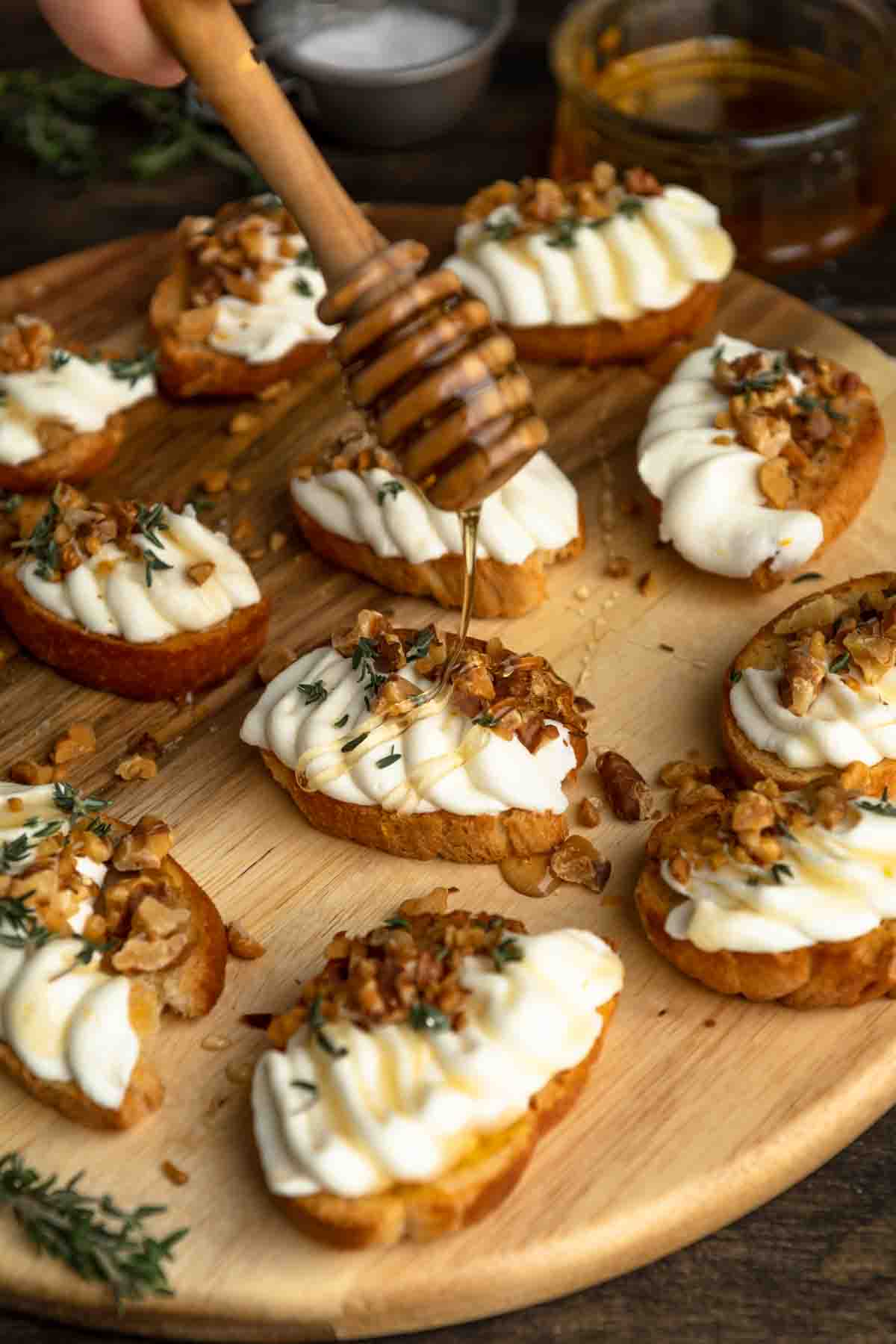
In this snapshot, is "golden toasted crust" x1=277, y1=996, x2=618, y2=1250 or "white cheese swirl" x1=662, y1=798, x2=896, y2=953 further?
"white cheese swirl" x1=662, y1=798, x2=896, y2=953

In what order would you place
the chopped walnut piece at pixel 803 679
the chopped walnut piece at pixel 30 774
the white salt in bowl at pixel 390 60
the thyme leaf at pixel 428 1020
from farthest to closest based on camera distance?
the white salt in bowl at pixel 390 60 → the chopped walnut piece at pixel 30 774 → the chopped walnut piece at pixel 803 679 → the thyme leaf at pixel 428 1020

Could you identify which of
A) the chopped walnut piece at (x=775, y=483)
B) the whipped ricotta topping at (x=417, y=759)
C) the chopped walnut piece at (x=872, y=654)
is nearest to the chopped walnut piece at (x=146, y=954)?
the whipped ricotta topping at (x=417, y=759)

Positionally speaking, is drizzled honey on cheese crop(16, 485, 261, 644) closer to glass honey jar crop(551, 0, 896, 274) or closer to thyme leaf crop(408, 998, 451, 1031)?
thyme leaf crop(408, 998, 451, 1031)

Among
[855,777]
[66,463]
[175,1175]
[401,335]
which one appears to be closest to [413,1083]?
[175,1175]

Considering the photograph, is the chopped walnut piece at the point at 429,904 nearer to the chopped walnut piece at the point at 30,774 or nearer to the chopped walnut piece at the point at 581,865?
the chopped walnut piece at the point at 581,865

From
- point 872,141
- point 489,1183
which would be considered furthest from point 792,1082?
point 872,141

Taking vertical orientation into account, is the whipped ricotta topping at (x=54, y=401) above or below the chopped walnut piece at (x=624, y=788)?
above

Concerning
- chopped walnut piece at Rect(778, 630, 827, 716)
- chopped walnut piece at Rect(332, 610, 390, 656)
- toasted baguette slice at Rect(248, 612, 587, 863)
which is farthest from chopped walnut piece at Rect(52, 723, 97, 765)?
chopped walnut piece at Rect(778, 630, 827, 716)
